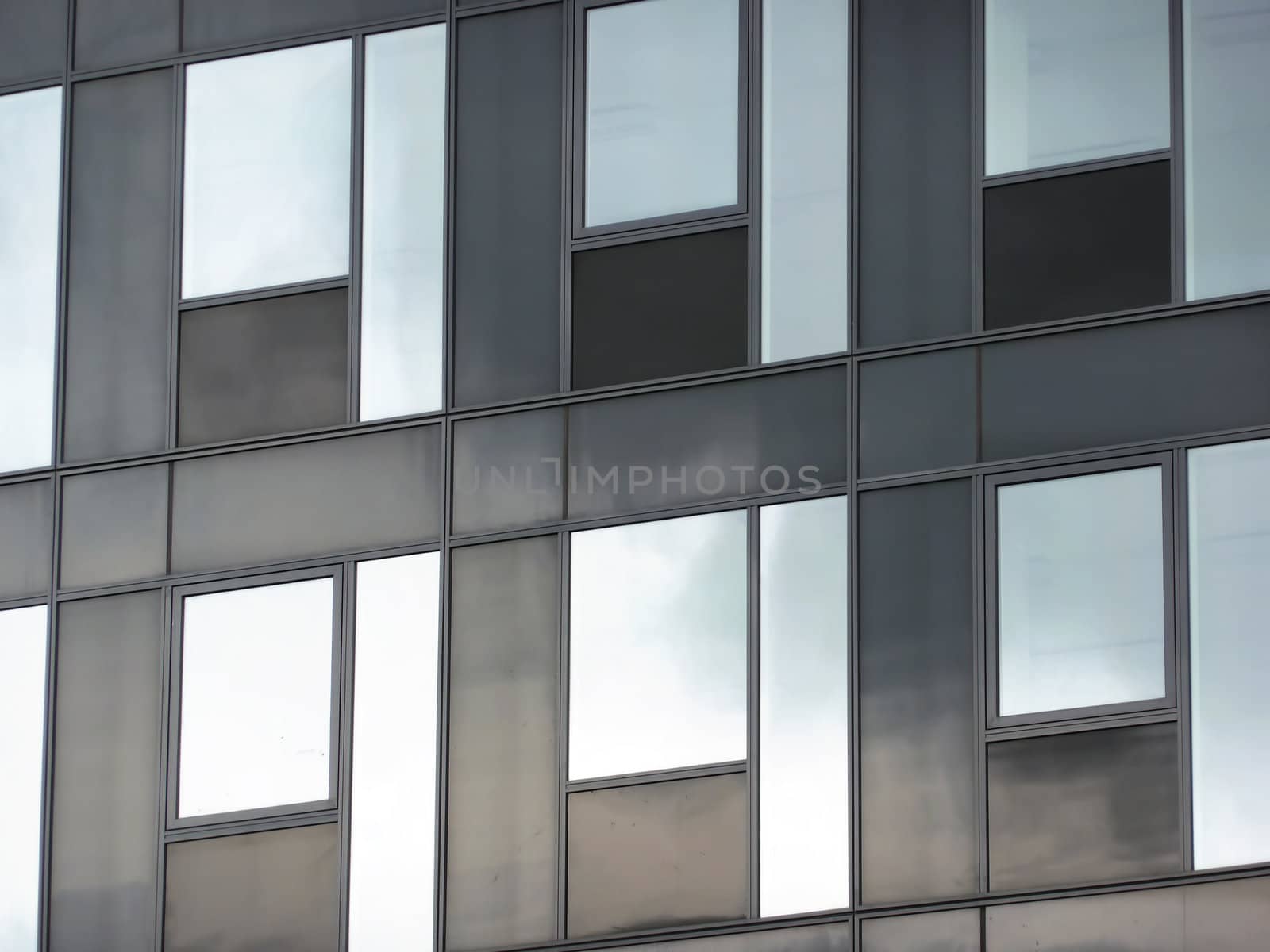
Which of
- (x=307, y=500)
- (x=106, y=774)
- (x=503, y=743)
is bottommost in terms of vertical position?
(x=106, y=774)

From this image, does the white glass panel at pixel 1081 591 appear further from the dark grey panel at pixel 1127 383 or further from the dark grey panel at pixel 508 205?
the dark grey panel at pixel 508 205

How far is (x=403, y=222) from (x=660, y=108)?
2.05 meters

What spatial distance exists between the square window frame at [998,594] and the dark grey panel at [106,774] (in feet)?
19.5

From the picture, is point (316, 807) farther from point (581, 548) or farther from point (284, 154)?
point (284, 154)

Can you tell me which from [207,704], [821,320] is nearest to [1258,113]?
[821,320]

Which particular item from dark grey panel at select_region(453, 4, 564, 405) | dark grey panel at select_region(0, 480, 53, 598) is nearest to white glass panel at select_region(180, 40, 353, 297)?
dark grey panel at select_region(453, 4, 564, 405)

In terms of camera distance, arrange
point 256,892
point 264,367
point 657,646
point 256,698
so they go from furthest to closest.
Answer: point 264,367, point 256,698, point 256,892, point 657,646

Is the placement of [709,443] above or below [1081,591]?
above

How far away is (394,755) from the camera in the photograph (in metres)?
16.3

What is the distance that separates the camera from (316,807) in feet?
53.9

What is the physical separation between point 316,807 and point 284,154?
4.90 meters

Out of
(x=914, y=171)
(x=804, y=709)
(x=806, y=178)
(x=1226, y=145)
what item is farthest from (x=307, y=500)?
(x=1226, y=145)

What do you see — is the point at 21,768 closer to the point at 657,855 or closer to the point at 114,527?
the point at 114,527

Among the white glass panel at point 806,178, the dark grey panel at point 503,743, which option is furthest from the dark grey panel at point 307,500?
the white glass panel at point 806,178
